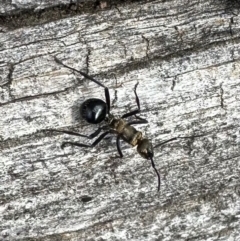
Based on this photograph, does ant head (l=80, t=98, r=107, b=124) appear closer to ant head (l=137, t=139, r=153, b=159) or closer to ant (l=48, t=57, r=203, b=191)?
ant (l=48, t=57, r=203, b=191)

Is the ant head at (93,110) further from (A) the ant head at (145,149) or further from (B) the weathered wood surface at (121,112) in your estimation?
(A) the ant head at (145,149)

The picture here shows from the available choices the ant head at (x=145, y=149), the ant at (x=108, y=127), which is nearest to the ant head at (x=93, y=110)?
the ant at (x=108, y=127)

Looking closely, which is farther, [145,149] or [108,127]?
[108,127]

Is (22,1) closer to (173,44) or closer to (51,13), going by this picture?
(51,13)

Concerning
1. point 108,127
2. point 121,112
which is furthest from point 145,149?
point 108,127

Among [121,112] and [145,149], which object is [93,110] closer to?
[121,112]
